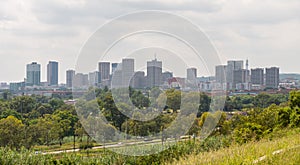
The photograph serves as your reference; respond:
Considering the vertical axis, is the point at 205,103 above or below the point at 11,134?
above

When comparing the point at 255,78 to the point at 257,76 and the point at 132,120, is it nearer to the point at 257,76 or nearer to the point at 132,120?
the point at 257,76

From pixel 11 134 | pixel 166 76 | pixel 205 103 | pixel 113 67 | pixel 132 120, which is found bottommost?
pixel 11 134

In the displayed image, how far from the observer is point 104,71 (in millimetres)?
10016

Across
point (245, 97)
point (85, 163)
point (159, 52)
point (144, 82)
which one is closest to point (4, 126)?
point (85, 163)

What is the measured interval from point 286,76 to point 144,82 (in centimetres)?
4646

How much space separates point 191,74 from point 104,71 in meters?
2.26

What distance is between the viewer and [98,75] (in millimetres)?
10164

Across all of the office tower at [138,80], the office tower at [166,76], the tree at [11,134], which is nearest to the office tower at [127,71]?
the office tower at [138,80]

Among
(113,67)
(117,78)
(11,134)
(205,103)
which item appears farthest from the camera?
(11,134)

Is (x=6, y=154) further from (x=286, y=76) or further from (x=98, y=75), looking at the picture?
(x=286, y=76)

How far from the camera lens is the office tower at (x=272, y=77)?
4847 centimetres

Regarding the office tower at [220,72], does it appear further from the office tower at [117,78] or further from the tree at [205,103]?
the office tower at [117,78]

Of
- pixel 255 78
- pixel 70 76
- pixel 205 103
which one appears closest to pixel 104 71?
pixel 205 103

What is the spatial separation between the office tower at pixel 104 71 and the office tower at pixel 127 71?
444mm
